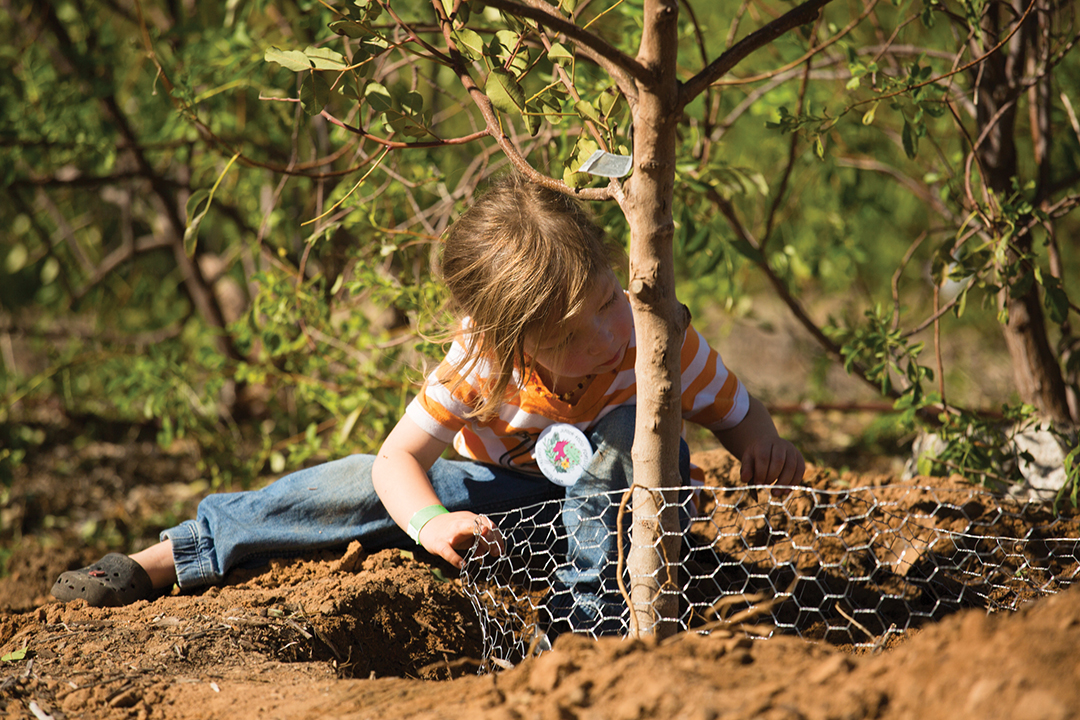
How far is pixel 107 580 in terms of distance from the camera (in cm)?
170

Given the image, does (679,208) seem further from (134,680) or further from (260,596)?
(134,680)

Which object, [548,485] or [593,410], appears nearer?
[593,410]

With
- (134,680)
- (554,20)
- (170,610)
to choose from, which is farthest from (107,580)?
(554,20)

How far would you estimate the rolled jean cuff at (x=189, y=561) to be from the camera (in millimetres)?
1774

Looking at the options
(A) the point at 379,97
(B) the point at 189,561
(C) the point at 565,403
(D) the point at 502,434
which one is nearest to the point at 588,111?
(A) the point at 379,97

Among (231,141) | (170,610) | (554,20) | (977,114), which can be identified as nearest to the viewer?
(554,20)

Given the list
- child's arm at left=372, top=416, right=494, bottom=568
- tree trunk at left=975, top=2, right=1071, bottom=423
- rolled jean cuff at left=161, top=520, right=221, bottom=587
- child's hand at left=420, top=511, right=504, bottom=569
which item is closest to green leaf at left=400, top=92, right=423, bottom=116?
child's arm at left=372, top=416, right=494, bottom=568

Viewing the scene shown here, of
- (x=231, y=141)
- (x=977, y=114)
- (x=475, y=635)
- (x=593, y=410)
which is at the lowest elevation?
(x=475, y=635)

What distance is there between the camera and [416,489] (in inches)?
65.4

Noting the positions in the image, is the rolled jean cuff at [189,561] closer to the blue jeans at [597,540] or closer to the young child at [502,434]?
the young child at [502,434]

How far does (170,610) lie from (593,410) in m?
0.93

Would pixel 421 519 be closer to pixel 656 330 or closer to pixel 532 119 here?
pixel 656 330

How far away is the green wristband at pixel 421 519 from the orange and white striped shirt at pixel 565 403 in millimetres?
177

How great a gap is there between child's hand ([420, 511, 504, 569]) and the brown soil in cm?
17
